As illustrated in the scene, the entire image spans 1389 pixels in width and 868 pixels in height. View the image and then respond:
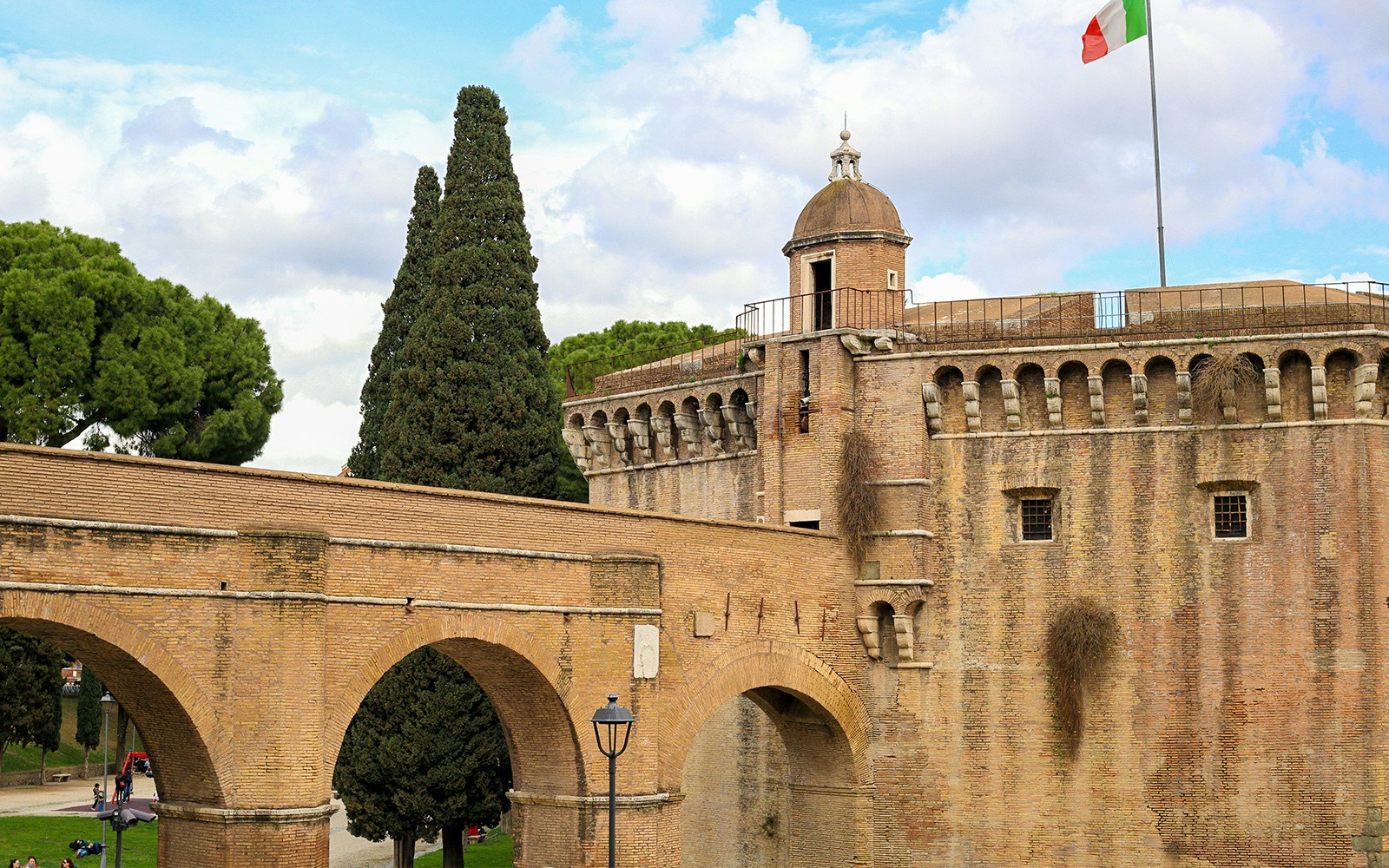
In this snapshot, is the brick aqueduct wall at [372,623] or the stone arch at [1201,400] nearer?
the brick aqueduct wall at [372,623]

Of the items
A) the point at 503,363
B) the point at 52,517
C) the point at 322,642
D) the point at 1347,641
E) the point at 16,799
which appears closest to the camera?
the point at 52,517

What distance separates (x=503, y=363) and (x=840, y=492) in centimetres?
724

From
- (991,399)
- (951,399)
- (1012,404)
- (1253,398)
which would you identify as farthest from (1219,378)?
(951,399)

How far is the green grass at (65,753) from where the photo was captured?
43531 mm

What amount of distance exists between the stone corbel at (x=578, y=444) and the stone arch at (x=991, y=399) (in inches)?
297

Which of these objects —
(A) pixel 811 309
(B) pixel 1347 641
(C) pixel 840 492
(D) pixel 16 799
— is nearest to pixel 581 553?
(C) pixel 840 492

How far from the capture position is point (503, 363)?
2808 centimetres

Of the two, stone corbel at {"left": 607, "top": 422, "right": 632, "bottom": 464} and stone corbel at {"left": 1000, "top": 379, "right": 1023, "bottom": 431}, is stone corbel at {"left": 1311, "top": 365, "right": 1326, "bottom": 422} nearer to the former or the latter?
stone corbel at {"left": 1000, "top": 379, "right": 1023, "bottom": 431}

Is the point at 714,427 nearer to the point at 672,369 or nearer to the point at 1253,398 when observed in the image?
the point at 672,369

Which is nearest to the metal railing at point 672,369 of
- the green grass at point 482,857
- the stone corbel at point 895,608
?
the stone corbel at point 895,608

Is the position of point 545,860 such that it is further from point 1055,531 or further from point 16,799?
point 16,799

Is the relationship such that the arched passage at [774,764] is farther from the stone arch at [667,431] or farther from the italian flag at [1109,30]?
the italian flag at [1109,30]

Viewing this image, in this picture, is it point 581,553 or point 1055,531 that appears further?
point 1055,531

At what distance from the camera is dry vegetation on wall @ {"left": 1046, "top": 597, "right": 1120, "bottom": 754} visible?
74.6 feet
